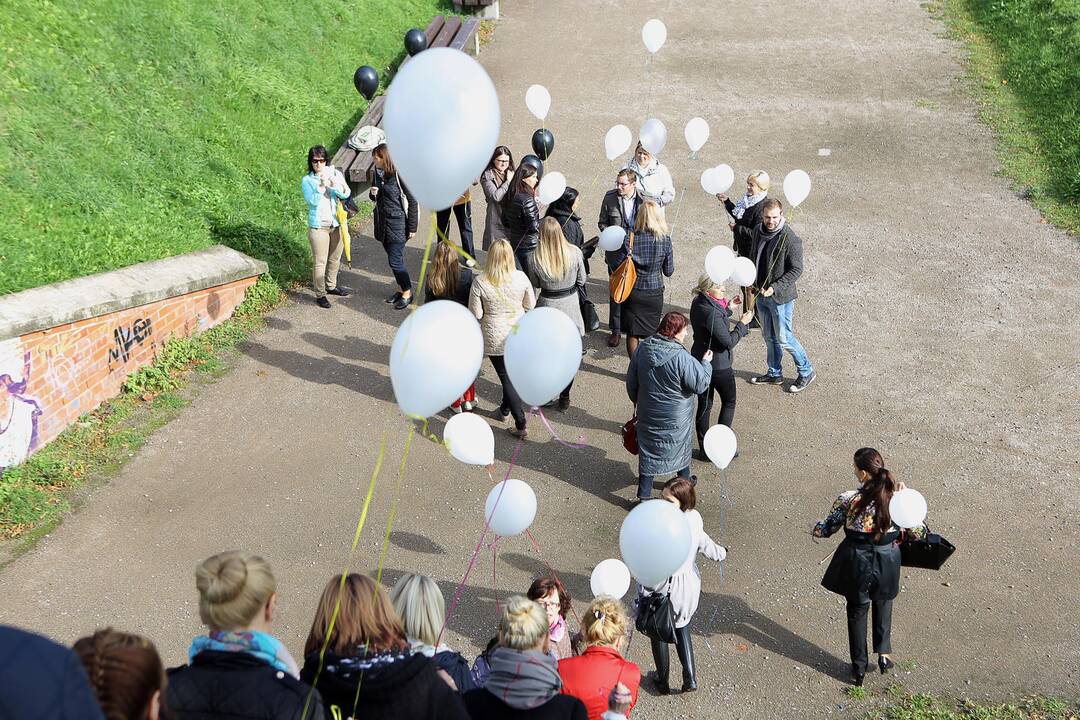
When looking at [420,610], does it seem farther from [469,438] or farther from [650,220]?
[650,220]

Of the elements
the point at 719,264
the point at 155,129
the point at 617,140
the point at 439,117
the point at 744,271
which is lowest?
the point at 744,271

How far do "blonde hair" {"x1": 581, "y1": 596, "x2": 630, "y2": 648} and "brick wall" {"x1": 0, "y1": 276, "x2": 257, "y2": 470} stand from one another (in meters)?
5.02

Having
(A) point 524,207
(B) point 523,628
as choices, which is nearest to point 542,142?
(A) point 524,207

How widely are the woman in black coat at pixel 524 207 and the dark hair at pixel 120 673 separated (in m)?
6.69

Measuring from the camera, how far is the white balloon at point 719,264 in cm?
742

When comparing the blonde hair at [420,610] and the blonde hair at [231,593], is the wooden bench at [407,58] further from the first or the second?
the blonde hair at [231,593]

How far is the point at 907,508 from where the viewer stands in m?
5.58

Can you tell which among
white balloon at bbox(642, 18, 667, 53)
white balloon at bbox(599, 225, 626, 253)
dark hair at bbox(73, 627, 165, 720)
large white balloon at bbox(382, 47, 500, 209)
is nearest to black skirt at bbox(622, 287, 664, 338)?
white balloon at bbox(599, 225, 626, 253)

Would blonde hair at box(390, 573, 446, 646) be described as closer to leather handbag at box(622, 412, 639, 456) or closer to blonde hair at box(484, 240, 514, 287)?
leather handbag at box(622, 412, 639, 456)

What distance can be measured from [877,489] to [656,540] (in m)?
1.41

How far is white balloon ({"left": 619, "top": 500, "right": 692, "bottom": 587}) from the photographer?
520 cm

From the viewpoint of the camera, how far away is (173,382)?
870 cm

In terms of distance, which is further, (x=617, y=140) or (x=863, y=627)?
(x=617, y=140)

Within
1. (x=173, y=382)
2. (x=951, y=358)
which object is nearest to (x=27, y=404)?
(x=173, y=382)
